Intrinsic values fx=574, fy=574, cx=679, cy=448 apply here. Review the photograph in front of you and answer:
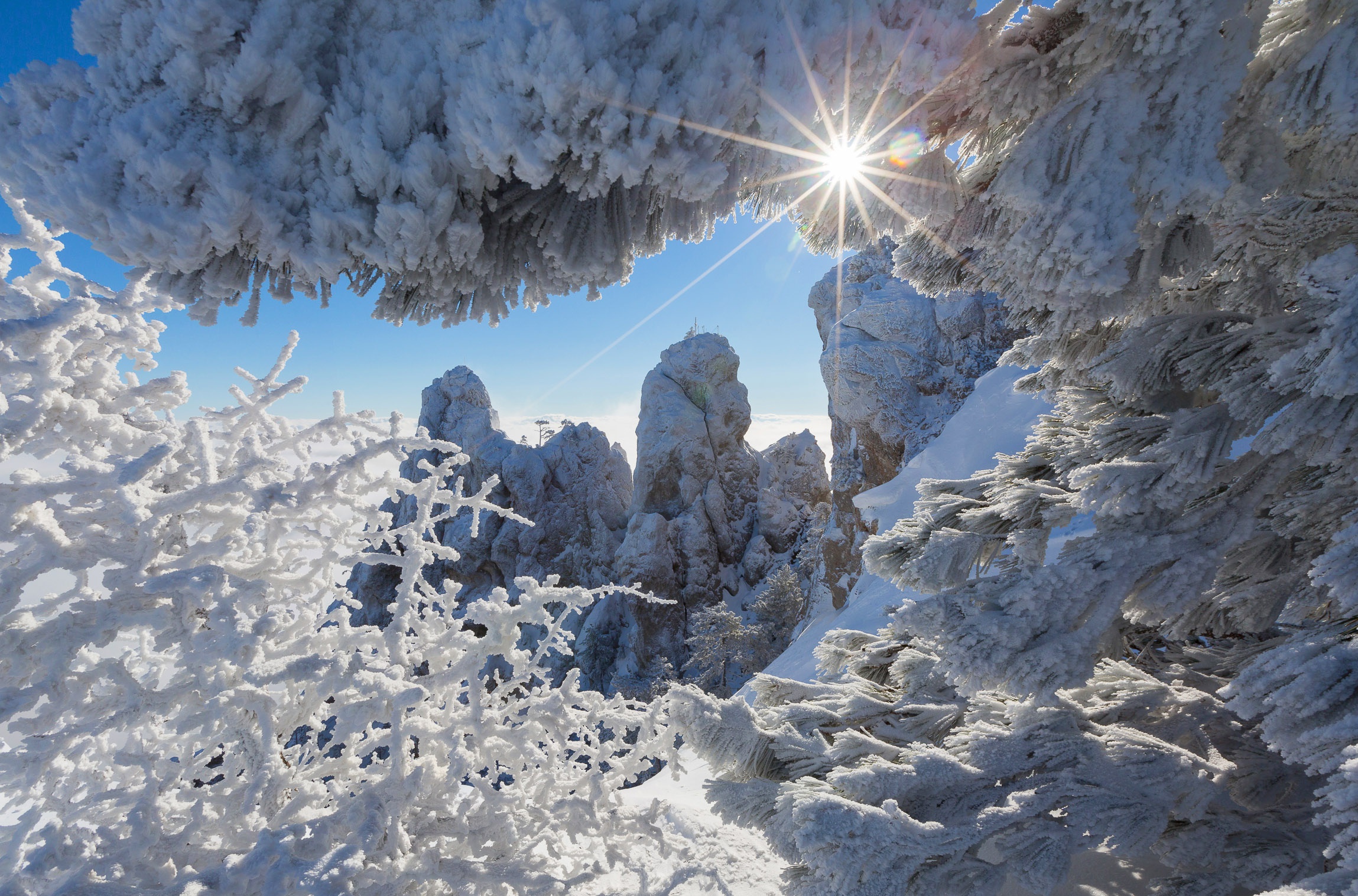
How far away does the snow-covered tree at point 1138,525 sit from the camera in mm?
1611

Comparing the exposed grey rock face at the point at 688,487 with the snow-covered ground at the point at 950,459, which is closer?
the snow-covered ground at the point at 950,459

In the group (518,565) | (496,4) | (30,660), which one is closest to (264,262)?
(496,4)

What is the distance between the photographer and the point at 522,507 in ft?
78.7

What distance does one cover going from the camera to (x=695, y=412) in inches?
982

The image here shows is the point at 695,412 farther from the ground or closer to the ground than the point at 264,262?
farther from the ground

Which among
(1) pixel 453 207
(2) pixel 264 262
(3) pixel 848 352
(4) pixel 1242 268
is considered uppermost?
(3) pixel 848 352

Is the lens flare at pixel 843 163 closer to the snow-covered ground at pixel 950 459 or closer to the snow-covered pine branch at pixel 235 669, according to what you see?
the snow-covered pine branch at pixel 235 669

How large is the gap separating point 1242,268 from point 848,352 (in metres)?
15.1

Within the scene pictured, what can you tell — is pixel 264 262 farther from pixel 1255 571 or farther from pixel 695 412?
pixel 695 412

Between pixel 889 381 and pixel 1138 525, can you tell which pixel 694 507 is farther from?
pixel 1138 525

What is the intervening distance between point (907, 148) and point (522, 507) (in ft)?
77.7

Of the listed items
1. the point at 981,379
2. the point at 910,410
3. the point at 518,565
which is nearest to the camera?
the point at 981,379

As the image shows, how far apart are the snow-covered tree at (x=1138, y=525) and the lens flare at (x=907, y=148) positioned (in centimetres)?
9

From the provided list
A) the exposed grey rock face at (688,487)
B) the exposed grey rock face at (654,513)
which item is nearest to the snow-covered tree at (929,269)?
the exposed grey rock face at (654,513)
